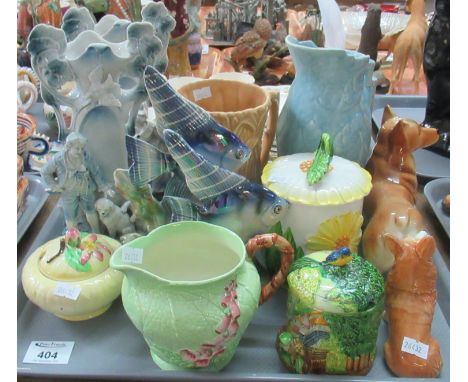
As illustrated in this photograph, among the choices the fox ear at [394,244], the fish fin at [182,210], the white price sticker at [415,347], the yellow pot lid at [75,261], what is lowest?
the white price sticker at [415,347]

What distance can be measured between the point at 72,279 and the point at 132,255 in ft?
0.46

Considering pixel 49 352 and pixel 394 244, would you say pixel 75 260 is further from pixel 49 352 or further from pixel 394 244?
pixel 394 244

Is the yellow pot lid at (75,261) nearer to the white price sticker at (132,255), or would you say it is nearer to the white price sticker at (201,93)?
the white price sticker at (132,255)

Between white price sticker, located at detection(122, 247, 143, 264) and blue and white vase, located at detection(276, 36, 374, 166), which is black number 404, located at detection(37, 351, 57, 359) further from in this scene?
blue and white vase, located at detection(276, 36, 374, 166)

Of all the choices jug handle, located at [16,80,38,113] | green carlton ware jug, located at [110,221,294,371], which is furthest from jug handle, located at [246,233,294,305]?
jug handle, located at [16,80,38,113]

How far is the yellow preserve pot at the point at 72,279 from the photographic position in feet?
2.49

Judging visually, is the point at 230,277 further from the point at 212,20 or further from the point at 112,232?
the point at 212,20

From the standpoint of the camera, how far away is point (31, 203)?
1.10 metres

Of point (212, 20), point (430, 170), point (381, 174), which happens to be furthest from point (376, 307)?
point (212, 20)

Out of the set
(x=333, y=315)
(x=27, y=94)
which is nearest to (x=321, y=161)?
(x=333, y=315)

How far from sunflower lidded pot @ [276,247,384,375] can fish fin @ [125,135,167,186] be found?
0.26 metres

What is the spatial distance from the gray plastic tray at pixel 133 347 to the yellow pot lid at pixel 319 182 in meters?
0.19

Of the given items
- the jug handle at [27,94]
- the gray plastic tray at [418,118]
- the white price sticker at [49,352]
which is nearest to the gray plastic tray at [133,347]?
the white price sticker at [49,352]

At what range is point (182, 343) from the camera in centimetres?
65
